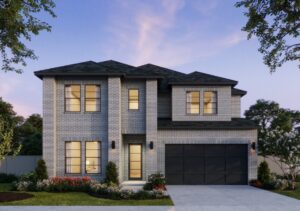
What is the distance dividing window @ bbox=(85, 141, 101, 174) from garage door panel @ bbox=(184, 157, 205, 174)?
5246 millimetres

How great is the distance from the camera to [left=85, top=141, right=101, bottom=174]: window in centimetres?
2134

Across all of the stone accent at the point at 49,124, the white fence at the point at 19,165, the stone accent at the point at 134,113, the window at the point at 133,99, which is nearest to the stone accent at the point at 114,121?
the stone accent at the point at 134,113

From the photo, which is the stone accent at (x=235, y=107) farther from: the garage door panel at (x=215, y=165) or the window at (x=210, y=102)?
the garage door panel at (x=215, y=165)

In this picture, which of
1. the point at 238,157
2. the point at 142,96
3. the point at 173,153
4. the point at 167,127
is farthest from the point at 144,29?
the point at 238,157

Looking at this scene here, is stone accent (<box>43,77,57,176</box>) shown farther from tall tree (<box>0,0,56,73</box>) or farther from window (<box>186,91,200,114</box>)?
window (<box>186,91,200,114</box>)

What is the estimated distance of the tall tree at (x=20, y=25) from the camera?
49.0 ft

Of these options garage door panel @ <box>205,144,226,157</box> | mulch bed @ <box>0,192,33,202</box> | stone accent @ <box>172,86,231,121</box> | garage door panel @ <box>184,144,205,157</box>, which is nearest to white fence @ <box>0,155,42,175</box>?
mulch bed @ <box>0,192,33,202</box>

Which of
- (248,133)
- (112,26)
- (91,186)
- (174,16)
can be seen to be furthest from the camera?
(248,133)

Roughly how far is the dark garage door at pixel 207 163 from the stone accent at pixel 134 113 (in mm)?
2189

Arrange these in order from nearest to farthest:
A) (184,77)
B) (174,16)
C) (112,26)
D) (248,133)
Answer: (174,16), (112,26), (248,133), (184,77)

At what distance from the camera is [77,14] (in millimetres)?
19078

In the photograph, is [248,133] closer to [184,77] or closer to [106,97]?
[184,77]

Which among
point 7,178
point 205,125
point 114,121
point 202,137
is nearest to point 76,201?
point 114,121

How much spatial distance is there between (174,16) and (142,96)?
17.0 feet
